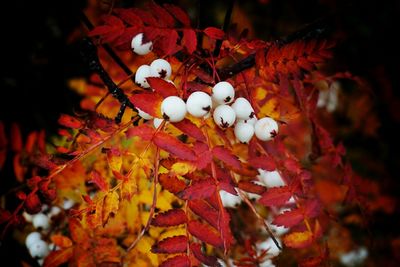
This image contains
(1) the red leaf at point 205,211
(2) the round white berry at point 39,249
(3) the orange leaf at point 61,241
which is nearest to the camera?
(1) the red leaf at point 205,211

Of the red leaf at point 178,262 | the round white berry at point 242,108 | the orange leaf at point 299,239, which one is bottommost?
the orange leaf at point 299,239

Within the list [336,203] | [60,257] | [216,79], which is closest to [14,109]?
[60,257]

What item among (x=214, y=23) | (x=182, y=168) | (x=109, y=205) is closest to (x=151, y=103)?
(x=182, y=168)

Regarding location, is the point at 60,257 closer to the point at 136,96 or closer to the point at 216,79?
the point at 136,96

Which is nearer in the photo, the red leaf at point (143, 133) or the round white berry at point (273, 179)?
the red leaf at point (143, 133)

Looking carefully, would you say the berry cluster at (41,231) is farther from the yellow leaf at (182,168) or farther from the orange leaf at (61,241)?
the yellow leaf at (182,168)

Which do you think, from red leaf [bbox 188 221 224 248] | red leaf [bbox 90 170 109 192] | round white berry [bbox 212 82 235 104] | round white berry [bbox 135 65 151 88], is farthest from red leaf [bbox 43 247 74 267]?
round white berry [bbox 212 82 235 104]

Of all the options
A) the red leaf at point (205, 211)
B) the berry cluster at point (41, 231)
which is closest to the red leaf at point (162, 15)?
the red leaf at point (205, 211)

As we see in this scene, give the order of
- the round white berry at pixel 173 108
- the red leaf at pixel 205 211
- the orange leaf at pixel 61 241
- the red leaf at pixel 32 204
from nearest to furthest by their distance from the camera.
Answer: the round white berry at pixel 173 108, the red leaf at pixel 205 211, the red leaf at pixel 32 204, the orange leaf at pixel 61 241
